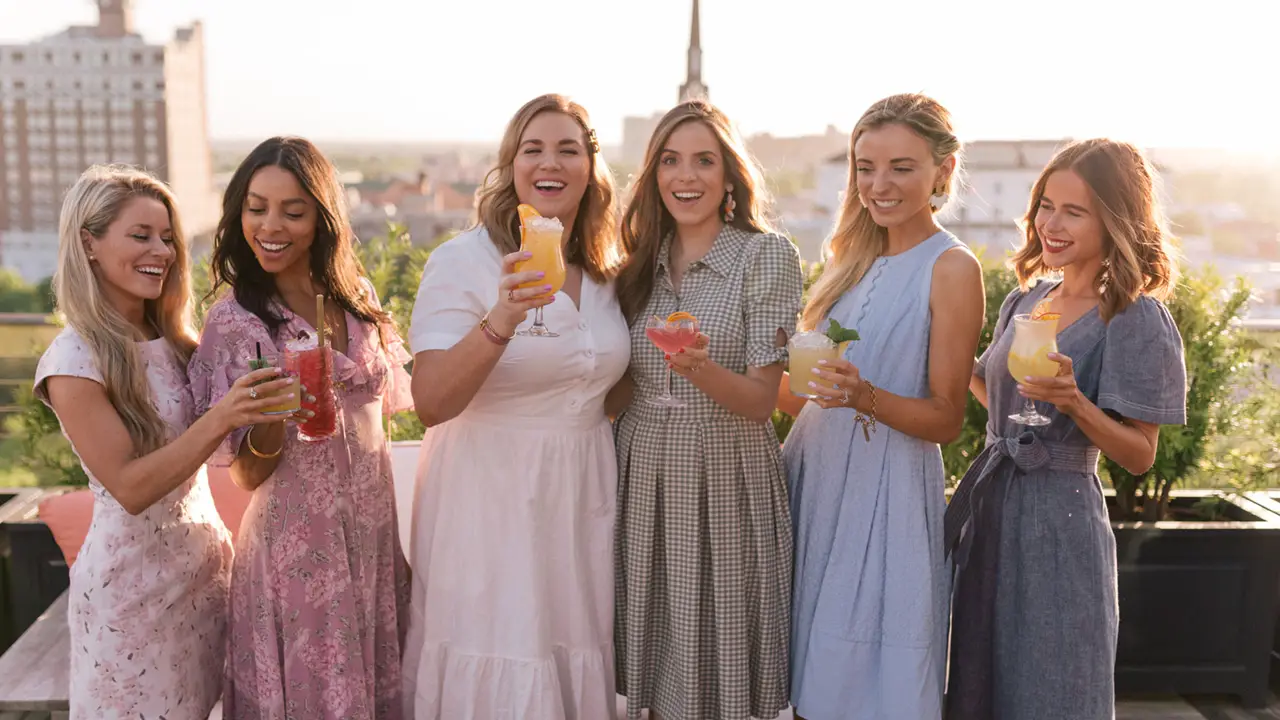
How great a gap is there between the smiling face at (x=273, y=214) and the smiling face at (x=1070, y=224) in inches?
72.8

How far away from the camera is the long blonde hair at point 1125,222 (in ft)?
7.95

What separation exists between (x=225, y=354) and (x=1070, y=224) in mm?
2057

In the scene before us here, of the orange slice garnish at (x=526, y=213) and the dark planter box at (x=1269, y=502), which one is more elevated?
the orange slice garnish at (x=526, y=213)

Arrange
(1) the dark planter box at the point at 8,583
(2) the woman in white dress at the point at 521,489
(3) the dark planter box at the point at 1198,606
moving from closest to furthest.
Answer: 1. (2) the woman in white dress at the point at 521,489
2. (3) the dark planter box at the point at 1198,606
3. (1) the dark planter box at the point at 8,583

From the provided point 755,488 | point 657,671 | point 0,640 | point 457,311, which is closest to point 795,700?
point 657,671

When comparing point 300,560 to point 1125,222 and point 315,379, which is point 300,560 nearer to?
point 315,379

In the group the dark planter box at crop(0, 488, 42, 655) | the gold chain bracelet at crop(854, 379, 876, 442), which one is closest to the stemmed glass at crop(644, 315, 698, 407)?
the gold chain bracelet at crop(854, 379, 876, 442)

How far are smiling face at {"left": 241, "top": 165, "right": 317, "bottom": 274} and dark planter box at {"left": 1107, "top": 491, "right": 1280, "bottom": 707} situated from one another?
9.83ft

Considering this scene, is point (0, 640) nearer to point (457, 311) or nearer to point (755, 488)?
point (457, 311)

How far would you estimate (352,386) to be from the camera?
2482mm

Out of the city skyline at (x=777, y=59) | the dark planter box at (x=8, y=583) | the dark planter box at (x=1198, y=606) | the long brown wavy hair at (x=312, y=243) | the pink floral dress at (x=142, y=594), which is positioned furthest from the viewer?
the city skyline at (x=777, y=59)

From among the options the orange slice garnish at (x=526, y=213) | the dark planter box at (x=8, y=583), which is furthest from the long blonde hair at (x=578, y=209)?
the dark planter box at (x=8, y=583)

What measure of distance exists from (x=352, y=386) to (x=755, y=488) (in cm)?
104

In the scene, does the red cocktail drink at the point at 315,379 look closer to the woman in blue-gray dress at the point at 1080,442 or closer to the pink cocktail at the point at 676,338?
the pink cocktail at the point at 676,338
